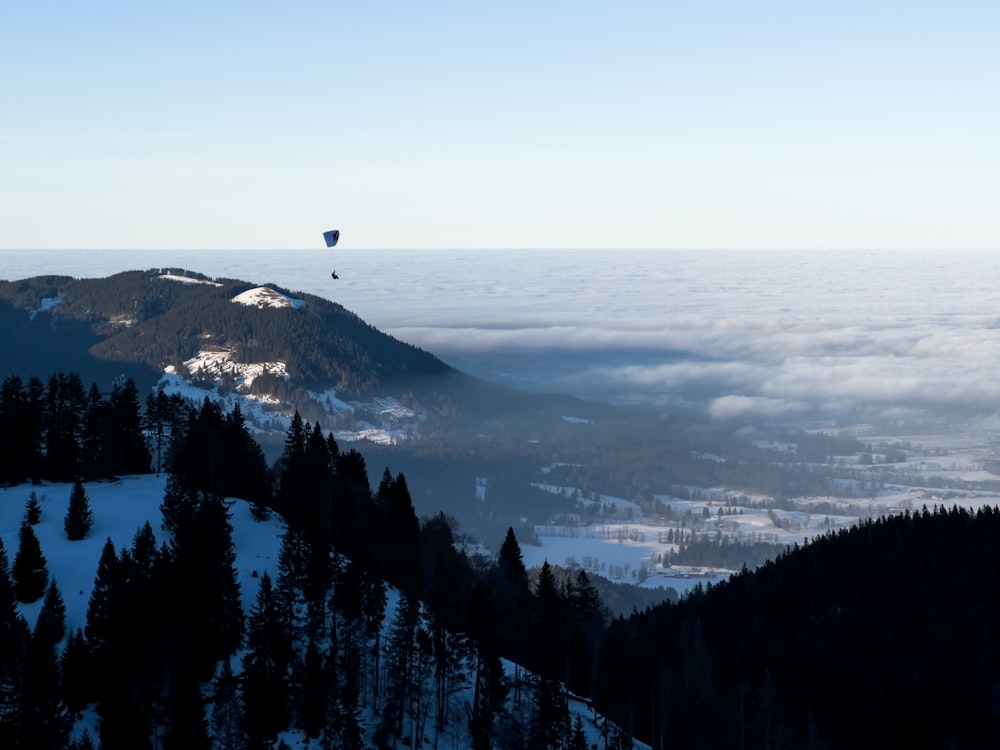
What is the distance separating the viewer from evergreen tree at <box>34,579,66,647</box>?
77.9 metres

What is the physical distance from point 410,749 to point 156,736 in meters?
17.3

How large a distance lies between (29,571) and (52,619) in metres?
8.44

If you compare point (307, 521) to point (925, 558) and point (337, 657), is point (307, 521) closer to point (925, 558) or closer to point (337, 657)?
point (337, 657)

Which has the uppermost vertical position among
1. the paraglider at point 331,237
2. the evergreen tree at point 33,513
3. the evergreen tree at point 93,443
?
the paraglider at point 331,237

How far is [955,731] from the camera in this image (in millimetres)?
114000

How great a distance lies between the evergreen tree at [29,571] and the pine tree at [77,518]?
27.1 ft

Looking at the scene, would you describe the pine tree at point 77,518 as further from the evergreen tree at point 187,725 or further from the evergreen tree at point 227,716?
the evergreen tree at point 187,725

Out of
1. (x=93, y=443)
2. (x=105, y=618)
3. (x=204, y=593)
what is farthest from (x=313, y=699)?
(x=93, y=443)

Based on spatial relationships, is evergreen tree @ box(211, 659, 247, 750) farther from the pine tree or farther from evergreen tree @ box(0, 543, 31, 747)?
the pine tree

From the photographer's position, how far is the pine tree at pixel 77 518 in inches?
3782

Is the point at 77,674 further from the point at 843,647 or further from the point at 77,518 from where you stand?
the point at 843,647

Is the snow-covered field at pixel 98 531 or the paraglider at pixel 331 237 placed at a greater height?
the paraglider at pixel 331 237

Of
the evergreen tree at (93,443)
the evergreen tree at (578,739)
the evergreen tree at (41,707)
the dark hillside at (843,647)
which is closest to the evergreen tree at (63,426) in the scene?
the evergreen tree at (93,443)

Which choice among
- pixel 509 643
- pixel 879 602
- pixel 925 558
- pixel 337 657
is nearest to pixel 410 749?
pixel 337 657
